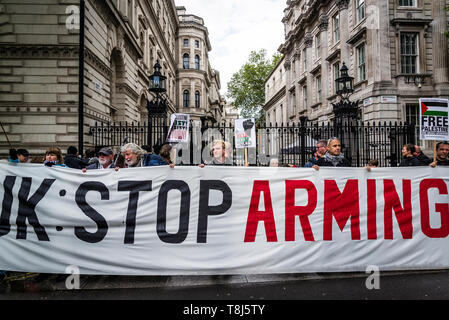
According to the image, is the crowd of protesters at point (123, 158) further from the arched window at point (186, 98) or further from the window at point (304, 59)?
the arched window at point (186, 98)

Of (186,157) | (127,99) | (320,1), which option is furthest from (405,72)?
(127,99)

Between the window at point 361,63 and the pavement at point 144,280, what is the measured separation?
18.8 m

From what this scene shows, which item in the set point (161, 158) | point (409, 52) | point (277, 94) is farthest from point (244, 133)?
point (277, 94)

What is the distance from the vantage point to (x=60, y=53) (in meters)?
12.2

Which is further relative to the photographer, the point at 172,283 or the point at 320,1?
the point at 320,1

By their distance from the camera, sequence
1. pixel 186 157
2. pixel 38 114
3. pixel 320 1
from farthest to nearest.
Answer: pixel 320 1, pixel 186 157, pixel 38 114

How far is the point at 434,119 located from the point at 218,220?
4.17 meters

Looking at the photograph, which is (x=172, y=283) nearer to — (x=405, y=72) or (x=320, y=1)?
(x=405, y=72)

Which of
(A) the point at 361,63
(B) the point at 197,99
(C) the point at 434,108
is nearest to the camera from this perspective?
(C) the point at 434,108

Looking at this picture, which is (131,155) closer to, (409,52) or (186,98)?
(409,52)

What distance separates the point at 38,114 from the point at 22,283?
31.7 feet

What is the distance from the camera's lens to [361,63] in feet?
68.9

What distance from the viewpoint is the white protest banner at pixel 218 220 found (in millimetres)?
4172

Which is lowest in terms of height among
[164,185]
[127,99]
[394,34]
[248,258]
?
[248,258]
